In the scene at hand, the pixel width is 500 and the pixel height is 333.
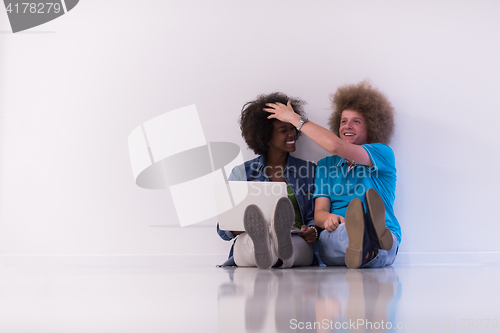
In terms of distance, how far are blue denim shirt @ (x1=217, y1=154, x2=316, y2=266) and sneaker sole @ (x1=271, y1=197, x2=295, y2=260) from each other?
47 centimetres

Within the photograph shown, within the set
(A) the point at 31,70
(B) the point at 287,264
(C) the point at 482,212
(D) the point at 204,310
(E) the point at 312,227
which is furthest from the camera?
(A) the point at 31,70

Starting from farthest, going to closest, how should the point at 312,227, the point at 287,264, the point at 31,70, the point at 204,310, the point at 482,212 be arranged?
the point at 31,70, the point at 482,212, the point at 312,227, the point at 287,264, the point at 204,310

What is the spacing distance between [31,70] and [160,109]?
0.90 meters

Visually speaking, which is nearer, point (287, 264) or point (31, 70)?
point (287, 264)

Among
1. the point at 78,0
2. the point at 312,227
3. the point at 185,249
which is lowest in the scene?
the point at 185,249

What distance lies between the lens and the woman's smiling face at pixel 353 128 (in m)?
2.18

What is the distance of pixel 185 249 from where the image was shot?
2363 millimetres

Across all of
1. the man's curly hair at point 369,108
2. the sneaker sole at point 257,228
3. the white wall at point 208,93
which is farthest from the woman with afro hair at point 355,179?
the sneaker sole at point 257,228

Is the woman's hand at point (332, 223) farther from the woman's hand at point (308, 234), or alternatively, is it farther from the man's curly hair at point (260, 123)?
the man's curly hair at point (260, 123)

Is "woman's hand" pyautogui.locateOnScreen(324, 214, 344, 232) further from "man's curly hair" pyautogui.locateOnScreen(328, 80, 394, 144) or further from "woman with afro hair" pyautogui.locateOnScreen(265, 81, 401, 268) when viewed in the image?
"man's curly hair" pyautogui.locateOnScreen(328, 80, 394, 144)

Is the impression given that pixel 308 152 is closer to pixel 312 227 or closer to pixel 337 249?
pixel 312 227

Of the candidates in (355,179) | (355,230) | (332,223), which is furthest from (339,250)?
(355,179)

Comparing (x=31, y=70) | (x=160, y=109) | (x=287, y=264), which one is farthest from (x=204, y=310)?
(x=31, y=70)

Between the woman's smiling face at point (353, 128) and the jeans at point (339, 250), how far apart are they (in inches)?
23.2
